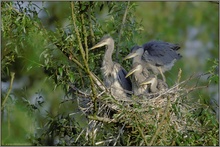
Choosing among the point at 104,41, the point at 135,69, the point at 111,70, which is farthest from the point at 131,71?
the point at 104,41

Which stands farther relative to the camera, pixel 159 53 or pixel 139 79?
pixel 159 53

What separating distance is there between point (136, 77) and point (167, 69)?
0.67 meters

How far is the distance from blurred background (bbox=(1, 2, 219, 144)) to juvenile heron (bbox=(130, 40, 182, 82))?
0.15m

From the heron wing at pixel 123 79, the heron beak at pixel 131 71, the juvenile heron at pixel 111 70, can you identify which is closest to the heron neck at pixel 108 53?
the juvenile heron at pixel 111 70

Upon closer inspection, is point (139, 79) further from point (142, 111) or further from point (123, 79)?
point (142, 111)

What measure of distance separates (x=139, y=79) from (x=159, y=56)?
60 cm

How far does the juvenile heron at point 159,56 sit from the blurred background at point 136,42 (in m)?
0.15

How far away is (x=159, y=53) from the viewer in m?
5.73

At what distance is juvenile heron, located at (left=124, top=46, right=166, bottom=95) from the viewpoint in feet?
17.0

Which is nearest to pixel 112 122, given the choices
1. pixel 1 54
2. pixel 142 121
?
pixel 142 121

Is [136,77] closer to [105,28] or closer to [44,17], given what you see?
[105,28]

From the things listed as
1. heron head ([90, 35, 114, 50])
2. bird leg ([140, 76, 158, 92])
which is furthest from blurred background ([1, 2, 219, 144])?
bird leg ([140, 76, 158, 92])

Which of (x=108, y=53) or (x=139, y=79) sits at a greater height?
(x=108, y=53)

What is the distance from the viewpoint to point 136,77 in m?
5.28
